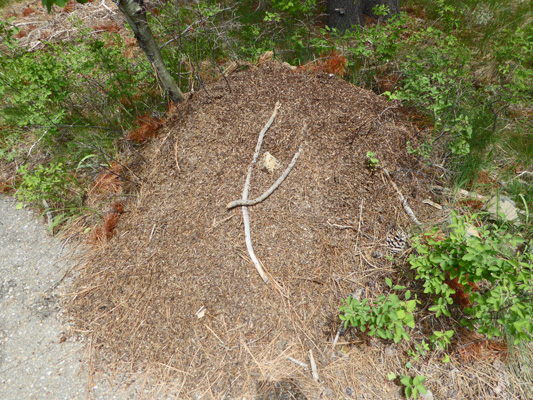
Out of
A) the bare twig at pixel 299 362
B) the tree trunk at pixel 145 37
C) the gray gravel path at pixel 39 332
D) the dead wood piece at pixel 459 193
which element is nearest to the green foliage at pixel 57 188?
the gray gravel path at pixel 39 332

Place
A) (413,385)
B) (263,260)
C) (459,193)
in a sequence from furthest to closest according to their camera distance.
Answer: (459,193)
(263,260)
(413,385)

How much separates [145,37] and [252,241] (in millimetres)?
2127

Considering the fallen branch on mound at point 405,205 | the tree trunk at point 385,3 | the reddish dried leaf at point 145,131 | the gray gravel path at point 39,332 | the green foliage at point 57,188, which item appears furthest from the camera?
the tree trunk at point 385,3

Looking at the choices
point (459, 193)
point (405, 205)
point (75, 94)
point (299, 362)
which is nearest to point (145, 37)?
point (75, 94)

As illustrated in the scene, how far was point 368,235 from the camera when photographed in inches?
92.4

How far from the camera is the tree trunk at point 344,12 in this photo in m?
3.93

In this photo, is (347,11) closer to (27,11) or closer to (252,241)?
(252,241)

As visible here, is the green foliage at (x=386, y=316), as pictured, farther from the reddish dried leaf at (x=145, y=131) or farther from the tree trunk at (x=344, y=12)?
the tree trunk at (x=344, y=12)

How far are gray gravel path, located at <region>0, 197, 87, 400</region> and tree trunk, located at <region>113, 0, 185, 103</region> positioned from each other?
1.96 meters

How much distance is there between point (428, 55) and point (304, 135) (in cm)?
177

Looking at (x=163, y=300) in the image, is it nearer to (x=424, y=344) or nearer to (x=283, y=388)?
(x=283, y=388)

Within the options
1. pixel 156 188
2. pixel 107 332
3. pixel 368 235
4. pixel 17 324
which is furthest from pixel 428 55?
pixel 17 324

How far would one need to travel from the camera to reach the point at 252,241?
2295 millimetres

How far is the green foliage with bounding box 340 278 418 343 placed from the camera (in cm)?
172
